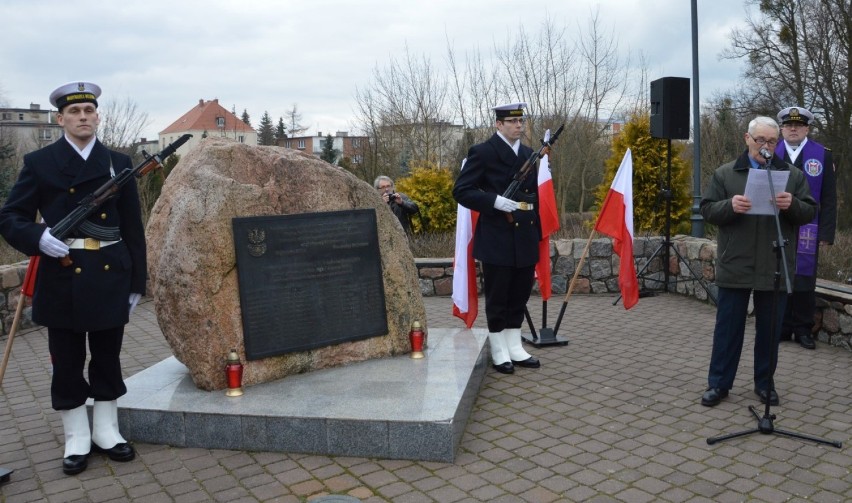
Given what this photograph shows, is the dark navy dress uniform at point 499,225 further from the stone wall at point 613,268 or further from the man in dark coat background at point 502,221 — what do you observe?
the stone wall at point 613,268

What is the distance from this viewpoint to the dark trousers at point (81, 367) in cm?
397

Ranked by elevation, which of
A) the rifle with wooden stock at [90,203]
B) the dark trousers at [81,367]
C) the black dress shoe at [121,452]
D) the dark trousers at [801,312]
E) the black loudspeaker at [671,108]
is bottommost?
the black dress shoe at [121,452]

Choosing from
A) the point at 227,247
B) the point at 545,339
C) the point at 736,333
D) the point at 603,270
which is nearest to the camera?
the point at 227,247

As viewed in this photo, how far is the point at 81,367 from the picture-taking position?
4.07 meters

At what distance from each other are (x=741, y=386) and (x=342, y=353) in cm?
292

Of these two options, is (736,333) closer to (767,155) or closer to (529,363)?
(767,155)

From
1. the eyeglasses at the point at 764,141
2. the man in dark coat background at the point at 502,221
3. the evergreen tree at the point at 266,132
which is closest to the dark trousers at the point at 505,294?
the man in dark coat background at the point at 502,221

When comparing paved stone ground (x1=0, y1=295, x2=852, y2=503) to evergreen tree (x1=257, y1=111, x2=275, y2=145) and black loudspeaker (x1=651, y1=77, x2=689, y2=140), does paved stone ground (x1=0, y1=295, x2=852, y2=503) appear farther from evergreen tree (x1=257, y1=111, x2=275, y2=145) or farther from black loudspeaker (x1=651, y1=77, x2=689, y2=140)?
evergreen tree (x1=257, y1=111, x2=275, y2=145)

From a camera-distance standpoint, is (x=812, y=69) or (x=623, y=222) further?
(x=812, y=69)

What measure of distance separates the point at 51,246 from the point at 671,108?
7629 millimetres

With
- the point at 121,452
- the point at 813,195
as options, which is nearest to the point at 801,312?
the point at 813,195

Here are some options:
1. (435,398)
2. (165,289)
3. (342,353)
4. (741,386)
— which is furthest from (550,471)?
(165,289)

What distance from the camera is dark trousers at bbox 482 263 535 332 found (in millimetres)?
5605

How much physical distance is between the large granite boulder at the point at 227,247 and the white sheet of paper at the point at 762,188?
243 cm
